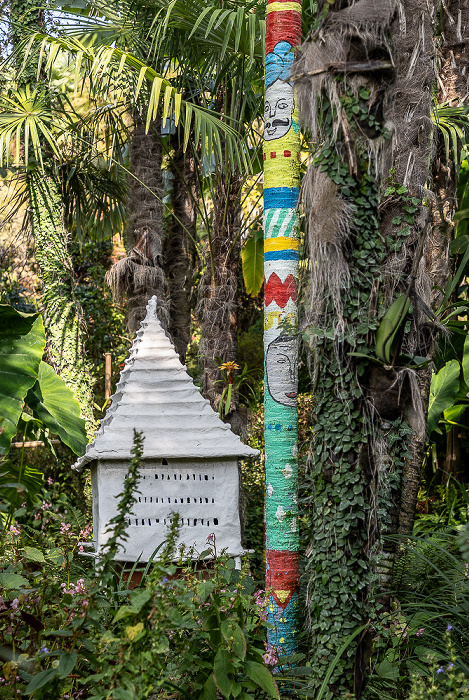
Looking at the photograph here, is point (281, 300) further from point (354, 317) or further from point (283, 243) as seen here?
point (354, 317)

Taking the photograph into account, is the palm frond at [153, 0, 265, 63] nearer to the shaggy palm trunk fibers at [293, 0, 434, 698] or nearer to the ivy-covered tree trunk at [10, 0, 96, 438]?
the ivy-covered tree trunk at [10, 0, 96, 438]

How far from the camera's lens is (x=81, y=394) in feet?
21.9

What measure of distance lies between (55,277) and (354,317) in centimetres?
488

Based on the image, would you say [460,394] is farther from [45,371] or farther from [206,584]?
[206,584]

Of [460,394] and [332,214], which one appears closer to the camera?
[332,214]

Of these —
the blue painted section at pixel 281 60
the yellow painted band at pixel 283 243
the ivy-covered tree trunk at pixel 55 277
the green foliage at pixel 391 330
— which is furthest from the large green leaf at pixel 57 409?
the green foliage at pixel 391 330

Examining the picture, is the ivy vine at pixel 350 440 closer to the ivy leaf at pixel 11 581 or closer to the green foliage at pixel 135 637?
the green foliage at pixel 135 637

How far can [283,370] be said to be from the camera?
309 centimetres

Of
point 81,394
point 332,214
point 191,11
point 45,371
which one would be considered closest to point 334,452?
point 332,214

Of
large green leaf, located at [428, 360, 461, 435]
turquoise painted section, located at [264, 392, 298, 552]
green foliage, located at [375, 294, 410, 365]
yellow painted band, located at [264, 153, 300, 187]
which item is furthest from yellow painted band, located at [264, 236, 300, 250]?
large green leaf, located at [428, 360, 461, 435]

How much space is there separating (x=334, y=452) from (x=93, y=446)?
1.56m

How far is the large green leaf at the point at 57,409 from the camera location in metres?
4.95

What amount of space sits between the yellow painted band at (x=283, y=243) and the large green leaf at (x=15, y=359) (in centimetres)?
167

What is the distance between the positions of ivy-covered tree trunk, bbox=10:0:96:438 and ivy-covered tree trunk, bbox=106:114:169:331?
2.39 ft
